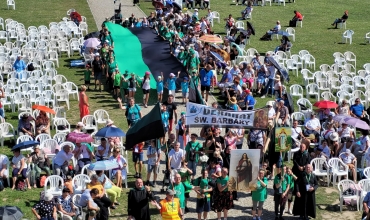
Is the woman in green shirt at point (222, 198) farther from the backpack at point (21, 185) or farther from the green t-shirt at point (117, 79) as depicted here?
the green t-shirt at point (117, 79)

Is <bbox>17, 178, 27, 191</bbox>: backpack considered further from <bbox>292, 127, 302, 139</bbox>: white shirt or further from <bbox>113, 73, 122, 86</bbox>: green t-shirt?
<bbox>113, 73, 122, 86</bbox>: green t-shirt

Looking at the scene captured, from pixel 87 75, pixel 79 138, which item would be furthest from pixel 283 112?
pixel 87 75

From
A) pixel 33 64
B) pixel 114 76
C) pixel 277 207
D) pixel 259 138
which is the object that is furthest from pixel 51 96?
pixel 277 207

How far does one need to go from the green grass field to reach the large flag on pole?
18.6ft

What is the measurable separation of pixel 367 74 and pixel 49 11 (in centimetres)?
2144

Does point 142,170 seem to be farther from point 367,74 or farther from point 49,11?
point 49,11

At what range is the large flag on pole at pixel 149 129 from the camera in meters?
16.1

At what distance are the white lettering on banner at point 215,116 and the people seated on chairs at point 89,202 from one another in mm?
2855

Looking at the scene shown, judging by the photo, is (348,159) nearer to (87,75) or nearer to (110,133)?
(110,133)

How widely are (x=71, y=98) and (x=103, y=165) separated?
9.88 m

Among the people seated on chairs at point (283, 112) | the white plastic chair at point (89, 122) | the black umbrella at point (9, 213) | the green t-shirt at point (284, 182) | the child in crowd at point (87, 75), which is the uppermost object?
the child in crowd at point (87, 75)

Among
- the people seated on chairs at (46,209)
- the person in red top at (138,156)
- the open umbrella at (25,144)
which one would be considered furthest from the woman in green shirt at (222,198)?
the open umbrella at (25,144)

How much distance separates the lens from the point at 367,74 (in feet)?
91.6

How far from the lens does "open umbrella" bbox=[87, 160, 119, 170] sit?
16625 mm
